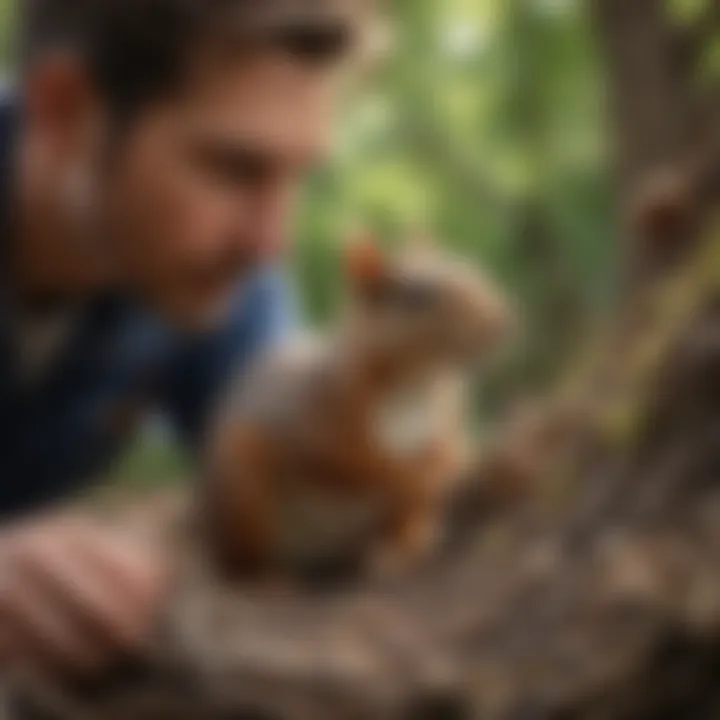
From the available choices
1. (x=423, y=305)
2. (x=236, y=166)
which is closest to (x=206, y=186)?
(x=236, y=166)

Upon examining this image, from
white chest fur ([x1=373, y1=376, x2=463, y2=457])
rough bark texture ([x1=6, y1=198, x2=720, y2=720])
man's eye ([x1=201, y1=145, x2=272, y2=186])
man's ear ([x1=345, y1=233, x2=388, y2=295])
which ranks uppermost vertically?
man's eye ([x1=201, y1=145, x2=272, y2=186])

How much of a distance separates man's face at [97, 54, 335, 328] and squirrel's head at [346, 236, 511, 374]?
51 mm

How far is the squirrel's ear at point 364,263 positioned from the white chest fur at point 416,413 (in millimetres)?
56

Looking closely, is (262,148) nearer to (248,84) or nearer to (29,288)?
(248,84)

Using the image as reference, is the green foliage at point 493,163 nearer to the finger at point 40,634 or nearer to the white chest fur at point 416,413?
the white chest fur at point 416,413

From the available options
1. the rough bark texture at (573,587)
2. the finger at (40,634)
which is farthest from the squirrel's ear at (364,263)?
the finger at (40,634)

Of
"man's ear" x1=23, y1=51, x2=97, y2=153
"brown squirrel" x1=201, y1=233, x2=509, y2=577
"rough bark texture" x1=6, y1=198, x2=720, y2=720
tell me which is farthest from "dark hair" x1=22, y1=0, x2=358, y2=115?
"rough bark texture" x1=6, y1=198, x2=720, y2=720

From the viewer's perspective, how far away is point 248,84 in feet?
2.28

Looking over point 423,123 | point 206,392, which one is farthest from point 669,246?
point 206,392

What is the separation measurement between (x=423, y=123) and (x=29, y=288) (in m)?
0.22

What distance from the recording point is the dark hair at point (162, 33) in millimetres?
676

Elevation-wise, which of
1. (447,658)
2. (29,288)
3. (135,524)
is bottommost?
(447,658)

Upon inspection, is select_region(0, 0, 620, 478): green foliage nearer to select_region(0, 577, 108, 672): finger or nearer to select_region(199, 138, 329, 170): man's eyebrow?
select_region(199, 138, 329, 170): man's eyebrow

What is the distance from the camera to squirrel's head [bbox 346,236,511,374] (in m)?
0.70
